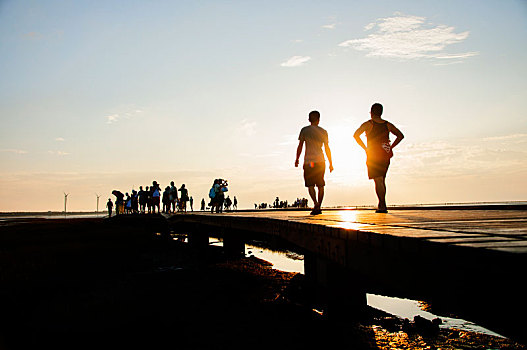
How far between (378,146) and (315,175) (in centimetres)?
161

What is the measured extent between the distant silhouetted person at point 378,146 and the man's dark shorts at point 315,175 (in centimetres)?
114

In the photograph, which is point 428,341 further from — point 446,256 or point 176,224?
point 176,224

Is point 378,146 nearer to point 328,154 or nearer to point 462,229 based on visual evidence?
point 328,154

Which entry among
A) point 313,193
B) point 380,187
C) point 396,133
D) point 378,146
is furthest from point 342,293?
point 396,133

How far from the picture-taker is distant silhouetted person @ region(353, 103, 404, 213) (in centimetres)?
887

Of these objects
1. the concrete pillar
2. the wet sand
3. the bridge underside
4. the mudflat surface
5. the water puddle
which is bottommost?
the water puddle

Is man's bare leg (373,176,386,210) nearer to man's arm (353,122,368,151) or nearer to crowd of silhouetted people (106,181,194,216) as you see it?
man's arm (353,122,368,151)

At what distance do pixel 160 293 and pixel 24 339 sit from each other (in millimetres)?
2961

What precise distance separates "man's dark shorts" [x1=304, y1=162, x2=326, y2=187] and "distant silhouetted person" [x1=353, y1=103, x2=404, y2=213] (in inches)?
44.7

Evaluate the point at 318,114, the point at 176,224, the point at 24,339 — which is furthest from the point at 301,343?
the point at 176,224

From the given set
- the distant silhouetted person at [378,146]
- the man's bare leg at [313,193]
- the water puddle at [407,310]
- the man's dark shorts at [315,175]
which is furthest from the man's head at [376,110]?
the water puddle at [407,310]

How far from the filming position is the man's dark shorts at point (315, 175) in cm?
980

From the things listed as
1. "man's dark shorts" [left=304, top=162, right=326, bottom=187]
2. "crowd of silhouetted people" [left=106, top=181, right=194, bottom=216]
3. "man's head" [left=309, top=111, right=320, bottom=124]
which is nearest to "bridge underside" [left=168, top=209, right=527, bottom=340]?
"man's dark shorts" [left=304, top=162, right=326, bottom=187]

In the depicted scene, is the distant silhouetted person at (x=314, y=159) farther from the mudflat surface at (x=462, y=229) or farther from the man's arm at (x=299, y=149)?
the mudflat surface at (x=462, y=229)
